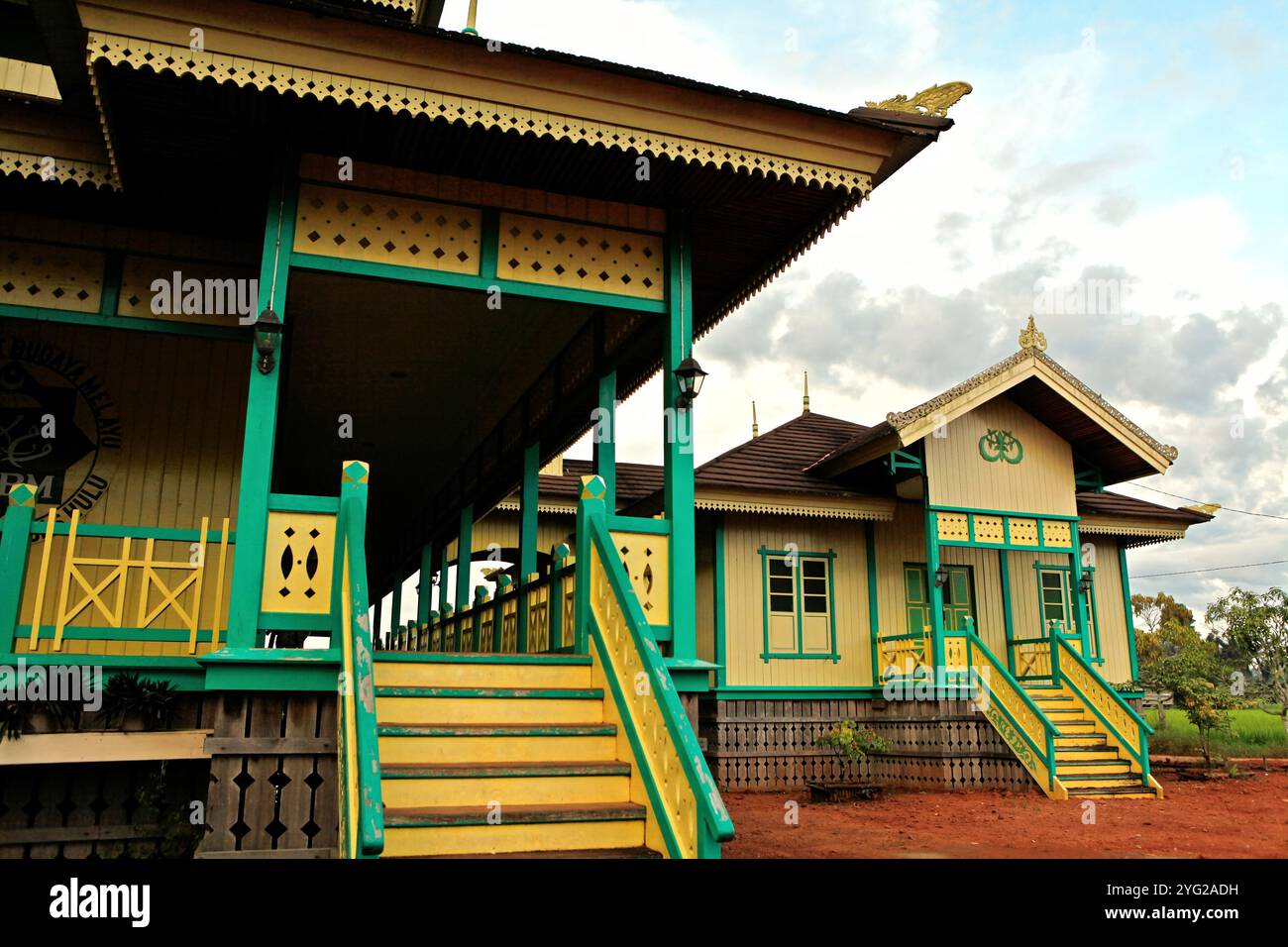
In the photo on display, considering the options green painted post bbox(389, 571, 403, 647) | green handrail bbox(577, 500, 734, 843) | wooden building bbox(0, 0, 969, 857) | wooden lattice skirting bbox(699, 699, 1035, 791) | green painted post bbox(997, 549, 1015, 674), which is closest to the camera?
green handrail bbox(577, 500, 734, 843)

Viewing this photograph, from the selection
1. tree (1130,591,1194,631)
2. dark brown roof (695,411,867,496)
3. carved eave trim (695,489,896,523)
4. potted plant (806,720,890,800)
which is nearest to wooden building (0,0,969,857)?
carved eave trim (695,489,896,523)

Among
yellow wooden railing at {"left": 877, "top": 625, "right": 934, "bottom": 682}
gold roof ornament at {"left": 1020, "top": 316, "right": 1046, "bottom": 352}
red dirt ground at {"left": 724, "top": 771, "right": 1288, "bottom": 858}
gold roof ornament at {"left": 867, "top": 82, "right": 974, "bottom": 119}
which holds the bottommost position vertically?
red dirt ground at {"left": 724, "top": 771, "right": 1288, "bottom": 858}

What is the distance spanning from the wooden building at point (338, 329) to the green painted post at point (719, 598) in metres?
6.73

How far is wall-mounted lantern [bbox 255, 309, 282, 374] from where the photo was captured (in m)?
6.62

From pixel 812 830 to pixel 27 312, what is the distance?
9762 millimetres

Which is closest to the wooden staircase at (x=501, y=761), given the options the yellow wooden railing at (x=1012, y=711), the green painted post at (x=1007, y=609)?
the yellow wooden railing at (x=1012, y=711)

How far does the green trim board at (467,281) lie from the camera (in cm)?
711

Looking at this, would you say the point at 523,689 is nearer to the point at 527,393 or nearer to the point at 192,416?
the point at 192,416

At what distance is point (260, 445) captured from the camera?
6637 mm

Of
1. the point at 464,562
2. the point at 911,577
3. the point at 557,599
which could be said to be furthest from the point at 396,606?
the point at 557,599

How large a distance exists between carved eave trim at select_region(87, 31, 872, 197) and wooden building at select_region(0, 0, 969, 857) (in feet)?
0.09

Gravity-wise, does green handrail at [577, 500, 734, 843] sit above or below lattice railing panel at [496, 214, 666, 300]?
below

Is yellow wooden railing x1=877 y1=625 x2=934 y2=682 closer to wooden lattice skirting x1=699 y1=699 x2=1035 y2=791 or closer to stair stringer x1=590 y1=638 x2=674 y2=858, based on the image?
wooden lattice skirting x1=699 y1=699 x2=1035 y2=791
